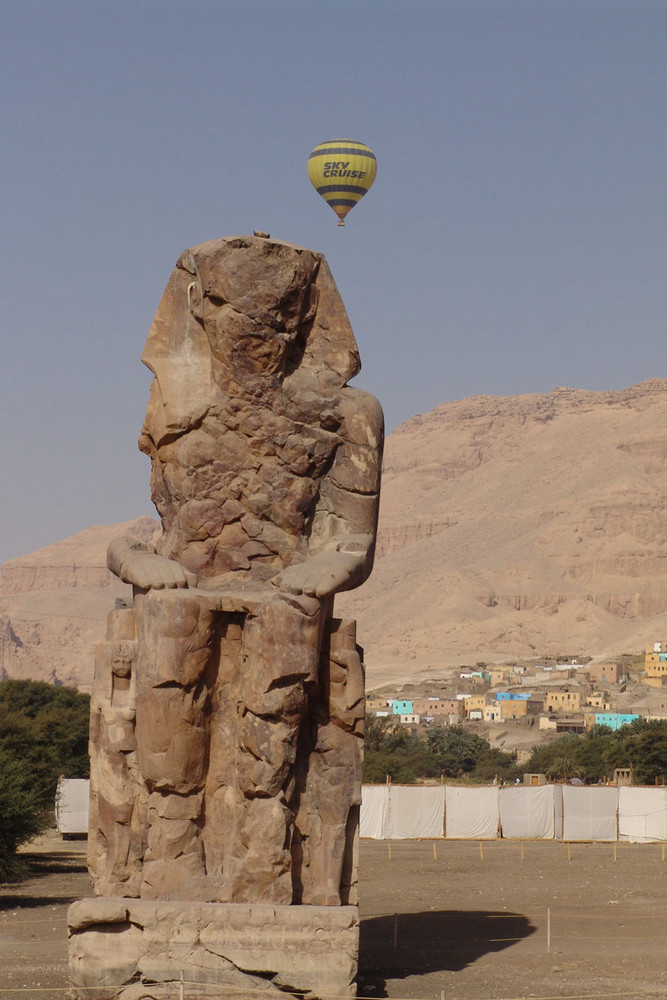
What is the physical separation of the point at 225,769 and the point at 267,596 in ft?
3.37

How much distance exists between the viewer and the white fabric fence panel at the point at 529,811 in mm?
25188

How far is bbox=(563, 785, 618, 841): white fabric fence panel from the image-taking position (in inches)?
982

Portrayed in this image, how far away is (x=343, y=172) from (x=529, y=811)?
20.5m

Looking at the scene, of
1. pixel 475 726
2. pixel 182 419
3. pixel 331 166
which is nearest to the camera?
pixel 182 419

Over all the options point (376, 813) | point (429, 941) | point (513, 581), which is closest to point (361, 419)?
point (429, 941)

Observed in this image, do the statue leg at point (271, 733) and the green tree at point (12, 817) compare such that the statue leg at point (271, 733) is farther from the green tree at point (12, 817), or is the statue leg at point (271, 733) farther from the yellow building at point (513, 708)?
the yellow building at point (513, 708)

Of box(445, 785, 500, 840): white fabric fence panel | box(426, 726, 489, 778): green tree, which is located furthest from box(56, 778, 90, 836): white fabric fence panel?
box(426, 726, 489, 778): green tree

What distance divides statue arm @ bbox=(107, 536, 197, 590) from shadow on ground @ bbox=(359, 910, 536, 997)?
254cm

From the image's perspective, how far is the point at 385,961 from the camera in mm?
9328

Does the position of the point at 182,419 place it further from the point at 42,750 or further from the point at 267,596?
the point at 42,750

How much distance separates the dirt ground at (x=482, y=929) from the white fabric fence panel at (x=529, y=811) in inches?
205

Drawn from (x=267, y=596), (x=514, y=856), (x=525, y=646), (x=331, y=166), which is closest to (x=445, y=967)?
(x=267, y=596)

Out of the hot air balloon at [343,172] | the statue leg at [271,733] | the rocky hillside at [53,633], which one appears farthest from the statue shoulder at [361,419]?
the rocky hillside at [53,633]

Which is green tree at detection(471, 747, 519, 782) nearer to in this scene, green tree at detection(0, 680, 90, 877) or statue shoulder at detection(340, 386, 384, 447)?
green tree at detection(0, 680, 90, 877)
